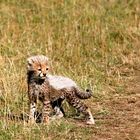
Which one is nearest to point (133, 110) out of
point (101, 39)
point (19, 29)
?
point (101, 39)

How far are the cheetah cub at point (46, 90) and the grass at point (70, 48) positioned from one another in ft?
0.65

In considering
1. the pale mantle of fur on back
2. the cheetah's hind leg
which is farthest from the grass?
the pale mantle of fur on back

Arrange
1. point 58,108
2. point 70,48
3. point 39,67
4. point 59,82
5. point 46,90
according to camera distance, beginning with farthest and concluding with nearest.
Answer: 1. point 70,48
2. point 58,108
3. point 59,82
4. point 46,90
5. point 39,67

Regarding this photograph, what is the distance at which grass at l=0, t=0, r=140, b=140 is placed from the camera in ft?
20.8

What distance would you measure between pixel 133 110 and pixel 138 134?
102 centimetres

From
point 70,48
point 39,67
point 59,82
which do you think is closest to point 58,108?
point 59,82

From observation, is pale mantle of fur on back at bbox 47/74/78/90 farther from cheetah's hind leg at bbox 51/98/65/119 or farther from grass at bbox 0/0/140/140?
grass at bbox 0/0/140/140

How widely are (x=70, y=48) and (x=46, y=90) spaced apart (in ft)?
10.2

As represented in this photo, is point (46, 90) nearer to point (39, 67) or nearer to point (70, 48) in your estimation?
point (39, 67)

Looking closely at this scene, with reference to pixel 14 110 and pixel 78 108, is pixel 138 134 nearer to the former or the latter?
pixel 78 108

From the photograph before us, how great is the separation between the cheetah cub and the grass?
20 centimetres

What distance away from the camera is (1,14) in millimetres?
11031

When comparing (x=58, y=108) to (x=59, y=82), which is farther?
(x=58, y=108)

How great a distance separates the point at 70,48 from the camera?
30.9ft
